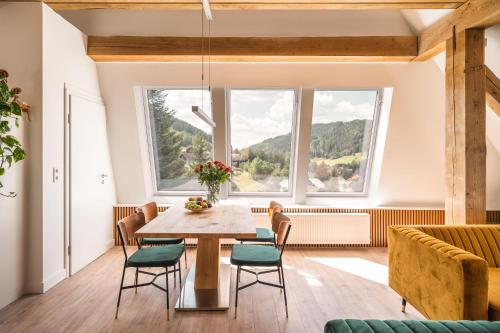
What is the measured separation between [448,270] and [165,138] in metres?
4.35

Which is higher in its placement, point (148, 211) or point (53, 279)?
point (148, 211)

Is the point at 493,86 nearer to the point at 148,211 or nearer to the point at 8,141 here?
the point at 148,211

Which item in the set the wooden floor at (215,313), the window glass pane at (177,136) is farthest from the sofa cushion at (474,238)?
the window glass pane at (177,136)

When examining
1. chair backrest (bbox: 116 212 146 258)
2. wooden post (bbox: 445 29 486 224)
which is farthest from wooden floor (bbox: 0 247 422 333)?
wooden post (bbox: 445 29 486 224)

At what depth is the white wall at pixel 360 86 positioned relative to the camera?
466 cm

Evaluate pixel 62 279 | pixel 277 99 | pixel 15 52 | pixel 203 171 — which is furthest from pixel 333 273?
pixel 15 52

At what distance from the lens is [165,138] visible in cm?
545

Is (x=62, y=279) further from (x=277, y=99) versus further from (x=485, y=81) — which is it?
(x=485, y=81)

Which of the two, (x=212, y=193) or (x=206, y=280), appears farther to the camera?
(x=212, y=193)

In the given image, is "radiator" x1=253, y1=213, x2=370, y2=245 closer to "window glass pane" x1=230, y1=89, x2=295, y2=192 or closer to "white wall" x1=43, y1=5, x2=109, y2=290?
"window glass pane" x1=230, y1=89, x2=295, y2=192

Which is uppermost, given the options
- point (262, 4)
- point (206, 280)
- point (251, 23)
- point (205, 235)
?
point (251, 23)

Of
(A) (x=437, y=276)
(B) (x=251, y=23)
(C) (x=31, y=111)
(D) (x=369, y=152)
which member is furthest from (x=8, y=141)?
(D) (x=369, y=152)

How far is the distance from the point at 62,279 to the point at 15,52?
249 centimetres

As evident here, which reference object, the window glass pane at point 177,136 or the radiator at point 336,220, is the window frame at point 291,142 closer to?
the window glass pane at point 177,136
